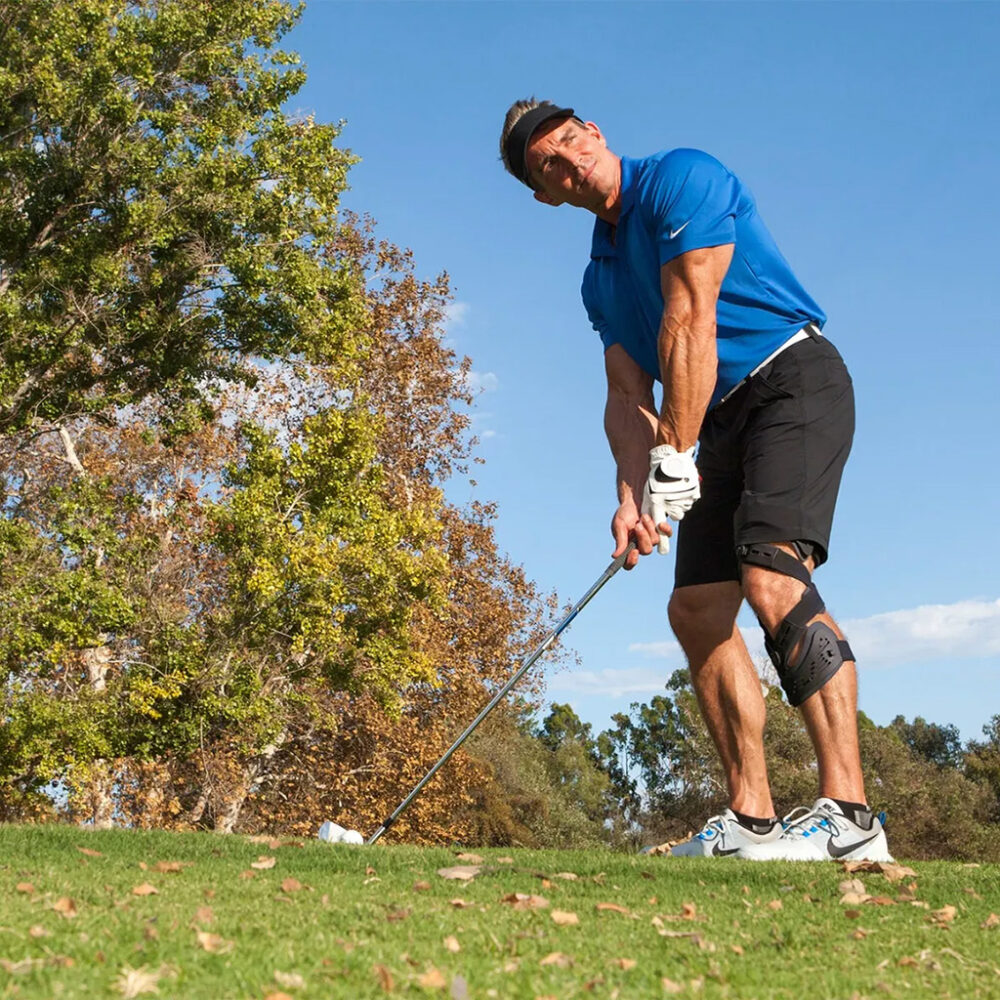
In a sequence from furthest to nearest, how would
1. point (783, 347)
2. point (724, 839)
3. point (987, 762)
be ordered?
point (987, 762) → point (783, 347) → point (724, 839)

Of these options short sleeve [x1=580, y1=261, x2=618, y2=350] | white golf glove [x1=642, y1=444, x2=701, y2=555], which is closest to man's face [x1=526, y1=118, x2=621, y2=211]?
short sleeve [x1=580, y1=261, x2=618, y2=350]

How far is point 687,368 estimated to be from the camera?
15.4 feet

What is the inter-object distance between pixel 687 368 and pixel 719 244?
0.54 m

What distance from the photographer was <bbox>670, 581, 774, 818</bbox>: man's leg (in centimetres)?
509

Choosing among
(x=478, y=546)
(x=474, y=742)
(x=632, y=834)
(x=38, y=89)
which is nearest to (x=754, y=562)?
(x=38, y=89)

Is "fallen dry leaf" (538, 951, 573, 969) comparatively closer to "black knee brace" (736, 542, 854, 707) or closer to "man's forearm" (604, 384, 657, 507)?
"black knee brace" (736, 542, 854, 707)

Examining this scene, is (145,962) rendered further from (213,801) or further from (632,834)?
Answer: (632,834)

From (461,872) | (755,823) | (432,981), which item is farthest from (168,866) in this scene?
(755,823)

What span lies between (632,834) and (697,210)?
48.5 metres

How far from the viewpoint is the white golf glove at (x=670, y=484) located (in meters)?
4.82

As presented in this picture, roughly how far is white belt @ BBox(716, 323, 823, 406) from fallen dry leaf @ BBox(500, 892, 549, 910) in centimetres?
245

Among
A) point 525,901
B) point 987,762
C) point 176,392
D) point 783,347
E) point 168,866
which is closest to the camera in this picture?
point 525,901

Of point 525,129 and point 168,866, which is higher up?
point 525,129

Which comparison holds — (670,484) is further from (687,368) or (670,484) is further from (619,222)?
(619,222)
